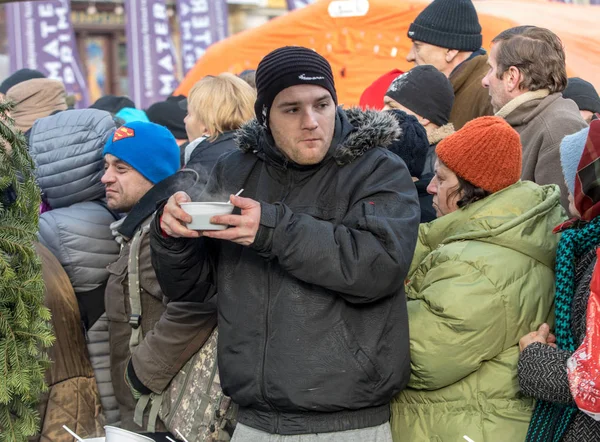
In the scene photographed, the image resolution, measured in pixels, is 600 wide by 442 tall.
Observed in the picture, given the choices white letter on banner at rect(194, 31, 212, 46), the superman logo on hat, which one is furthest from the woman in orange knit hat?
white letter on banner at rect(194, 31, 212, 46)

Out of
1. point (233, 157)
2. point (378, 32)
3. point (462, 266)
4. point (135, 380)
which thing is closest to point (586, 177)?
point (462, 266)

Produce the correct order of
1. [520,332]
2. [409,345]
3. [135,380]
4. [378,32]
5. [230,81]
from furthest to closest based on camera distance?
1. [378,32]
2. [230,81]
3. [135,380]
4. [520,332]
5. [409,345]

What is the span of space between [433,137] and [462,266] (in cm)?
132

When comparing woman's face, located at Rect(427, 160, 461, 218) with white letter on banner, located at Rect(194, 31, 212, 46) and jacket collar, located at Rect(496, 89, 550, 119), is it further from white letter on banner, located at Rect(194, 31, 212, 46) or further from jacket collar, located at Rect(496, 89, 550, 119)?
white letter on banner, located at Rect(194, 31, 212, 46)

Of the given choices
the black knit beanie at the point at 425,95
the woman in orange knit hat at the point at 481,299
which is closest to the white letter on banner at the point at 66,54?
the black knit beanie at the point at 425,95

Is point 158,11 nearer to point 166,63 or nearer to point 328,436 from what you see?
point 166,63

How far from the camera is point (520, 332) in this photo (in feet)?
8.63

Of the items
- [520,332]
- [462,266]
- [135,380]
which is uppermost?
[462,266]

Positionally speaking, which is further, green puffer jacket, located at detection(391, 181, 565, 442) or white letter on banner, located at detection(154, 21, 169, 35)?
white letter on banner, located at detection(154, 21, 169, 35)

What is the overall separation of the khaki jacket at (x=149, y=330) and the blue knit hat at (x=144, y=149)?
346 mm

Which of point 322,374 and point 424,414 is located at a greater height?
point 322,374

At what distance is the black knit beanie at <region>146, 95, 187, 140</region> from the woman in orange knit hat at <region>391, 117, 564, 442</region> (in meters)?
3.91

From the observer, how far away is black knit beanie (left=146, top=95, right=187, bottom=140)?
6418 mm

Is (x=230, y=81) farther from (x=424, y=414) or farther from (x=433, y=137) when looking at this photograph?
(x=424, y=414)
